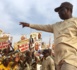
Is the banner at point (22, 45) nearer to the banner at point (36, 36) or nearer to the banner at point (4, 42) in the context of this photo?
the banner at point (4, 42)

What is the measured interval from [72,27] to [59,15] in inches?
9.7

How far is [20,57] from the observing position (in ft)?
36.3

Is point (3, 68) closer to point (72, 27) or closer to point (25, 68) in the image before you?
point (25, 68)

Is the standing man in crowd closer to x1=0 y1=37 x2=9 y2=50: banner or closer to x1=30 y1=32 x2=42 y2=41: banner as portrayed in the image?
x1=0 y1=37 x2=9 y2=50: banner

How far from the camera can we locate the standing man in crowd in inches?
131

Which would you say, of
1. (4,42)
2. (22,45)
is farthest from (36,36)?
(4,42)

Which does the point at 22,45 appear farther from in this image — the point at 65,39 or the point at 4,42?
the point at 65,39

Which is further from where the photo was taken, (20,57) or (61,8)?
(20,57)

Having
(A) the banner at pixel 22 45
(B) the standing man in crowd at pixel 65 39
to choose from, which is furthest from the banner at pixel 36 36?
(B) the standing man in crowd at pixel 65 39

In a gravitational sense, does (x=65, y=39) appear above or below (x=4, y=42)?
above

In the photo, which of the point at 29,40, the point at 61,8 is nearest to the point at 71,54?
the point at 61,8

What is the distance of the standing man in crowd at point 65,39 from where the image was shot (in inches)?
131

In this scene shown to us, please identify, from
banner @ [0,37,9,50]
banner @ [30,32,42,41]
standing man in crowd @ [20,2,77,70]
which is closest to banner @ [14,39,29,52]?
banner @ [0,37,9,50]

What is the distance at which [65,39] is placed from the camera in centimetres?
346
